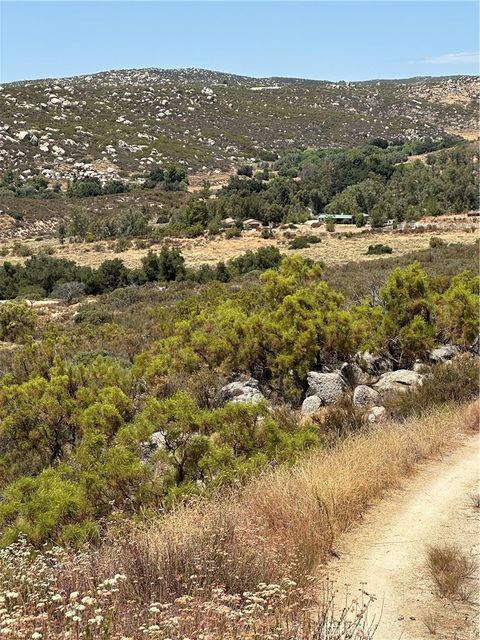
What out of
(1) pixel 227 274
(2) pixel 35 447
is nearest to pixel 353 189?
(1) pixel 227 274

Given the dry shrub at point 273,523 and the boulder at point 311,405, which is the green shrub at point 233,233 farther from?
the dry shrub at point 273,523

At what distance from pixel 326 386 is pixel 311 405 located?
675mm

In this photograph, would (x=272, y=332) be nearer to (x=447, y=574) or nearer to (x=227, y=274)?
(x=447, y=574)

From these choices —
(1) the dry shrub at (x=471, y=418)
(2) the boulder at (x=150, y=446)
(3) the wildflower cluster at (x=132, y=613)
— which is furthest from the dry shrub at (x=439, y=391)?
(3) the wildflower cluster at (x=132, y=613)

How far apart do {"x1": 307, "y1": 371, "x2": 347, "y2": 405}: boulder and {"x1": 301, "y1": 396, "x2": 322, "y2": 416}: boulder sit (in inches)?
8.4

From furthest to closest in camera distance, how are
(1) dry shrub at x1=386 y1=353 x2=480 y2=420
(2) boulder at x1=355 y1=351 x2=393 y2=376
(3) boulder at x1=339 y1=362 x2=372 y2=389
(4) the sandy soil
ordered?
(4) the sandy soil
(2) boulder at x1=355 y1=351 x2=393 y2=376
(3) boulder at x1=339 y1=362 x2=372 y2=389
(1) dry shrub at x1=386 y1=353 x2=480 y2=420

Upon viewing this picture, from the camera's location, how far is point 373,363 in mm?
13039

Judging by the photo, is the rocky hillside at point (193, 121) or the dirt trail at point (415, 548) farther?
the rocky hillside at point (193, 121)

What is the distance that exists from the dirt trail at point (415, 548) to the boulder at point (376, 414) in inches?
88.2

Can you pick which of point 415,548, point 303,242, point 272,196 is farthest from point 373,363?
point 272,196

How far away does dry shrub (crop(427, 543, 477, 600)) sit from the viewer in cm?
435

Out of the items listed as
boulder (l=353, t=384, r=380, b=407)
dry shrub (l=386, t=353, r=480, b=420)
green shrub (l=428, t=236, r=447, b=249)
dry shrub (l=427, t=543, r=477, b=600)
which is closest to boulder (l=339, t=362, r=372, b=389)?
boulder (l=353, t=384, r=380, b=407)

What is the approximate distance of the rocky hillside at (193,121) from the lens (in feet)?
257

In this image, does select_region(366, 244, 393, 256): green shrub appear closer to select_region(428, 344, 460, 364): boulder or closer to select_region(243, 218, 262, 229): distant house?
select_region(243, 218, 262, 229): distant house
